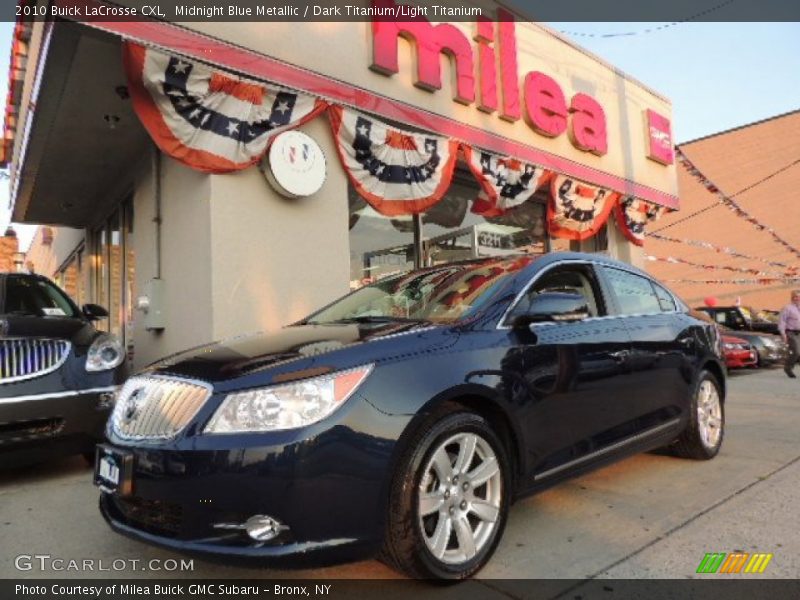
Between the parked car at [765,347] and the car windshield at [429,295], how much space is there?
10.3 metres

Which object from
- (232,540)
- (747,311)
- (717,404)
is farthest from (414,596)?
(747,311)

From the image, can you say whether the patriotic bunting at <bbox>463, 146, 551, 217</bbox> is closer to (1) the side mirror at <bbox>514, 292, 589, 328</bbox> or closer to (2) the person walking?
(2) the person walking

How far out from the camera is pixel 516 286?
312 cm

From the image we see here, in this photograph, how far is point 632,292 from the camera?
4.00 meters

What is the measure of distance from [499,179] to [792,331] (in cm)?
634

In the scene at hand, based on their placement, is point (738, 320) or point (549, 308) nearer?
point (549, 308)

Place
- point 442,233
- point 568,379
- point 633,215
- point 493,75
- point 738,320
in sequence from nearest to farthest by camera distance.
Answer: point 568,379, point 493,75, point 442,233, point 633,215, point 738,320

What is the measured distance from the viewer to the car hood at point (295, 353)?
2.29 metres

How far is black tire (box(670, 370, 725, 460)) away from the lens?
165 inches

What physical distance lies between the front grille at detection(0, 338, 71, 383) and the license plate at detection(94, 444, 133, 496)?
1.75 m

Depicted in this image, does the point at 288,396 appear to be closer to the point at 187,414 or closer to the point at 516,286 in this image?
the point at 187,414

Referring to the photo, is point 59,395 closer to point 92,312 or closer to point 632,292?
point 92,312

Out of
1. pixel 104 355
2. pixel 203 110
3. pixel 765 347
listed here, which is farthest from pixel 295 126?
pixel 765 347
